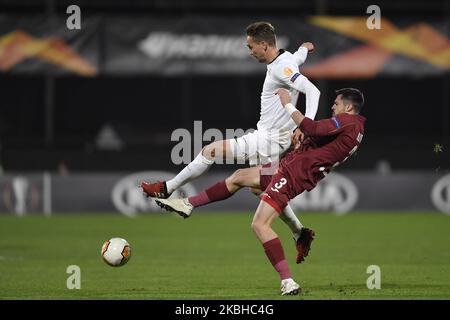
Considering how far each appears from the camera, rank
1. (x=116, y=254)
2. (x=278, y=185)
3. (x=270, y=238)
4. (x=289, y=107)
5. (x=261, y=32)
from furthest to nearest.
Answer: (x=116, y=254), (x=261, y=32), (x=278, y=185), (x=270, y=238), (x=289, y=107)

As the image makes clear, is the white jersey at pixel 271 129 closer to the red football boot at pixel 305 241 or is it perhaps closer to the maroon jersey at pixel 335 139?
the maroon jersey at pixel 335 139

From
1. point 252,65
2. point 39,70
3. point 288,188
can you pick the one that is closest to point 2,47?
point 39,70

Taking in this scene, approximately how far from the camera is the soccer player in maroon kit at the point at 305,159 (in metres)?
9.73

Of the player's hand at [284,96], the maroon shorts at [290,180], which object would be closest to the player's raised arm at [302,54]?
the player's hand at [284,96]

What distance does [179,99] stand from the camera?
91.6 feet

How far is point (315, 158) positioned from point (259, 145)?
717mm

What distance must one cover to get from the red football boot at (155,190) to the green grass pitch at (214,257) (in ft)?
2.98

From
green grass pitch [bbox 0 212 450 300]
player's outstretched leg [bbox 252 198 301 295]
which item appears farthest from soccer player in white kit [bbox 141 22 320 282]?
green grass pitch [bbox 0 212 450 300]

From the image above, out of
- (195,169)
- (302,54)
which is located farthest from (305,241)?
(302,54)

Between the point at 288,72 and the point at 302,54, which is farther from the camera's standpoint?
the point at 302,54

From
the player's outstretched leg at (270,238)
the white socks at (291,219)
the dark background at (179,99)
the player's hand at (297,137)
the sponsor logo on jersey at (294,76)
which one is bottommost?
the player's outstretched leg at (270,238)

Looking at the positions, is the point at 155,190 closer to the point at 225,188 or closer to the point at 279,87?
the point at 225,188

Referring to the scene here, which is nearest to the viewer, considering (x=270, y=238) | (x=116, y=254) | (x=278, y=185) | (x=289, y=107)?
(x=289, y=107)

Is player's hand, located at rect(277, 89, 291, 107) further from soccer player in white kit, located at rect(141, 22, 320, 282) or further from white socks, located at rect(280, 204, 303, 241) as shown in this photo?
white socks, located at rect(280, 204, 303, 241)
